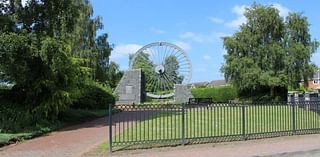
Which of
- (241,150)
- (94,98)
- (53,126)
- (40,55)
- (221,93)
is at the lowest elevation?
(241,150)

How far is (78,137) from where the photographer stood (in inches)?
649

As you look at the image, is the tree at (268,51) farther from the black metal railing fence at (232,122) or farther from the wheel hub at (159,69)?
the black metal railing fence at (232,122)

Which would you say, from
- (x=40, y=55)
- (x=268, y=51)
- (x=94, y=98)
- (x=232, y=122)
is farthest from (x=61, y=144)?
(x=268, y=51)

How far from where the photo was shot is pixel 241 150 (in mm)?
13508

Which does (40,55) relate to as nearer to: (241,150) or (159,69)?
(241,150)

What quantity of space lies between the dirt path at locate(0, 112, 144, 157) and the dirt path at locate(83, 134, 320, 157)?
3.12ft

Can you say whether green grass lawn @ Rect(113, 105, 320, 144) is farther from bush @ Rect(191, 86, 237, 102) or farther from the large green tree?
bush @ Rect(191, 86, 237, 102)

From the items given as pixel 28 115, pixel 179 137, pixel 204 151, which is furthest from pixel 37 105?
pixel 204 151

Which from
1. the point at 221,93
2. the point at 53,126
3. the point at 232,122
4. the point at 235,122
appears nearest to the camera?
the point at 235,122

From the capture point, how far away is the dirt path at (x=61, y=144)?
1316 centimetres

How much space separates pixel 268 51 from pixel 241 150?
119 ft

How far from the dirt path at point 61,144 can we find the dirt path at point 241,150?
3.12 ft

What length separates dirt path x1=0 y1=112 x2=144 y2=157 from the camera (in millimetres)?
13155

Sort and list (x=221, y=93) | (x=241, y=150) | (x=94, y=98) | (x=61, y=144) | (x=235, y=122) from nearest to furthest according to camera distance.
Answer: (x=241, y=150) < (x=61, y=144) < (x=235, y=122) < (x=94, y=98) < (x=221, y=93)
